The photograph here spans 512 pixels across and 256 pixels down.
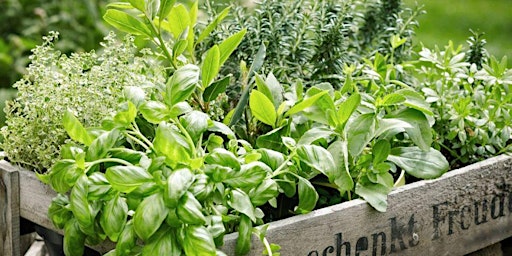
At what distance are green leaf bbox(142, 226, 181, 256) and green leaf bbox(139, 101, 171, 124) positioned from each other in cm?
21

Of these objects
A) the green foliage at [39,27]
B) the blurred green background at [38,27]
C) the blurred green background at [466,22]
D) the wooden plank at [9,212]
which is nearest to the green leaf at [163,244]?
the wooden plank at [9,212]

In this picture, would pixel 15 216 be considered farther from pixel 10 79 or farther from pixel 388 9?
pixel 10 79

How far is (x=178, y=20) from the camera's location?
5.57 feet

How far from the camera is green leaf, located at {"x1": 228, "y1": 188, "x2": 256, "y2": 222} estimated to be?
1.36m

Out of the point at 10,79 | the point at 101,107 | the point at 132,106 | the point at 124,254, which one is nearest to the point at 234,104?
the point at 101,107

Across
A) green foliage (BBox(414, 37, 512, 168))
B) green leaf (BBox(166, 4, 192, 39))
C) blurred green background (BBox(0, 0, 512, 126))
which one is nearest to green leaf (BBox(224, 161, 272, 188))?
green leaf (BBox(166, 4, 192, 39))

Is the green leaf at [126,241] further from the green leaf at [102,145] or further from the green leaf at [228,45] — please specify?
the green leaf at [228,45]

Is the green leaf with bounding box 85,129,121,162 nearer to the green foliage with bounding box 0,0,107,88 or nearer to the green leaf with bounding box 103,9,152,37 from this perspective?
the green leaf with bounding box 103,9,152,37

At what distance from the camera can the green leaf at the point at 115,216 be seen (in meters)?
1.34

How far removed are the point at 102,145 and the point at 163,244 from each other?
225 millimetres

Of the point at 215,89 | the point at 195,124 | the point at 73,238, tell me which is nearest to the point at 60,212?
the point at 73,238

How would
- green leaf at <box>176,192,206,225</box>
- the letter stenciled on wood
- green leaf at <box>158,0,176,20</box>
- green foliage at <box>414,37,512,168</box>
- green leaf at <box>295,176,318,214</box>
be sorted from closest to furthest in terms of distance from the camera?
green leaf at <box>176,192,206,225</box>, green leaf at <box>295,176,318,214</box>, green leaf at <box>158,0,176,20</box>, the letter stenciled on wood, green foliage at <box>414,37,512,168</box>

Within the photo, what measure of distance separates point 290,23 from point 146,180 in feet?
2.66

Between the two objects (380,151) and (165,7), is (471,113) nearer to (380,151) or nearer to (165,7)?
(380,151)
